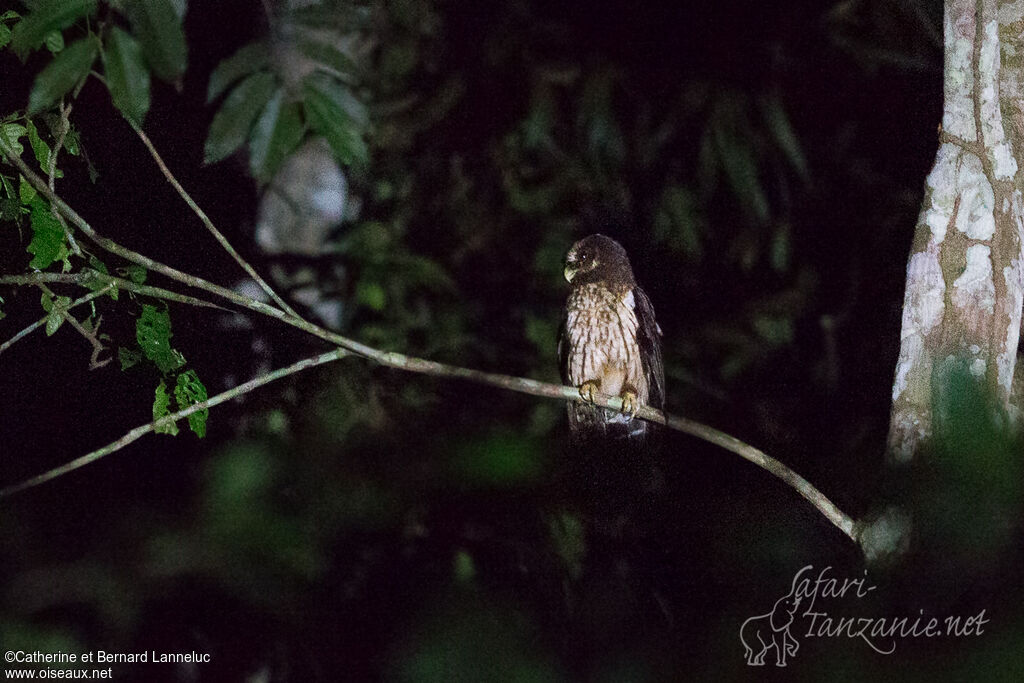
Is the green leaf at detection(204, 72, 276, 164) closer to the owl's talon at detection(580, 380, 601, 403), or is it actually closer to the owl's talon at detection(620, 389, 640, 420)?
the owl's talon at detection(580, 380, 601, 403)

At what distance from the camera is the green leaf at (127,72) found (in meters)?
1.33

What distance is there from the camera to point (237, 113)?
153 cm

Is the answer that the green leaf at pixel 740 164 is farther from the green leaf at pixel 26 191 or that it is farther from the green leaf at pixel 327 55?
the green leaf at pixel 26 191

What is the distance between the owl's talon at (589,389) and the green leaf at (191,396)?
97cm

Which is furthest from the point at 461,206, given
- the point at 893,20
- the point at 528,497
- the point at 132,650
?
the point at 132,650

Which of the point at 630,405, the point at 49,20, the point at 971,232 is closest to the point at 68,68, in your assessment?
the point at 49,20

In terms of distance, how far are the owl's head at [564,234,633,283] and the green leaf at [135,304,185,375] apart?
4.70ft

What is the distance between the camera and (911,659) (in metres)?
1.07

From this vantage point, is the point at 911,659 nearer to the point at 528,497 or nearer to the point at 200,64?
the point at 528,497

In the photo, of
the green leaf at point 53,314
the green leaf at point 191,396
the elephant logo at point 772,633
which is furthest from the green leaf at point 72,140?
the elephant logo at point 772,633

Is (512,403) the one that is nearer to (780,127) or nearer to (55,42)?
(780,127)

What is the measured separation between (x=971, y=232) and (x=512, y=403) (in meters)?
1.88

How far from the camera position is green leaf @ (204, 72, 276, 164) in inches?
60.2

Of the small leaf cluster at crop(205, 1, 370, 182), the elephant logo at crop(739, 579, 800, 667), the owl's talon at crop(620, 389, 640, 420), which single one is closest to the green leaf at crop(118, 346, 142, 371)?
the small leaf cluster at crop(205, 1, 370, 182)
